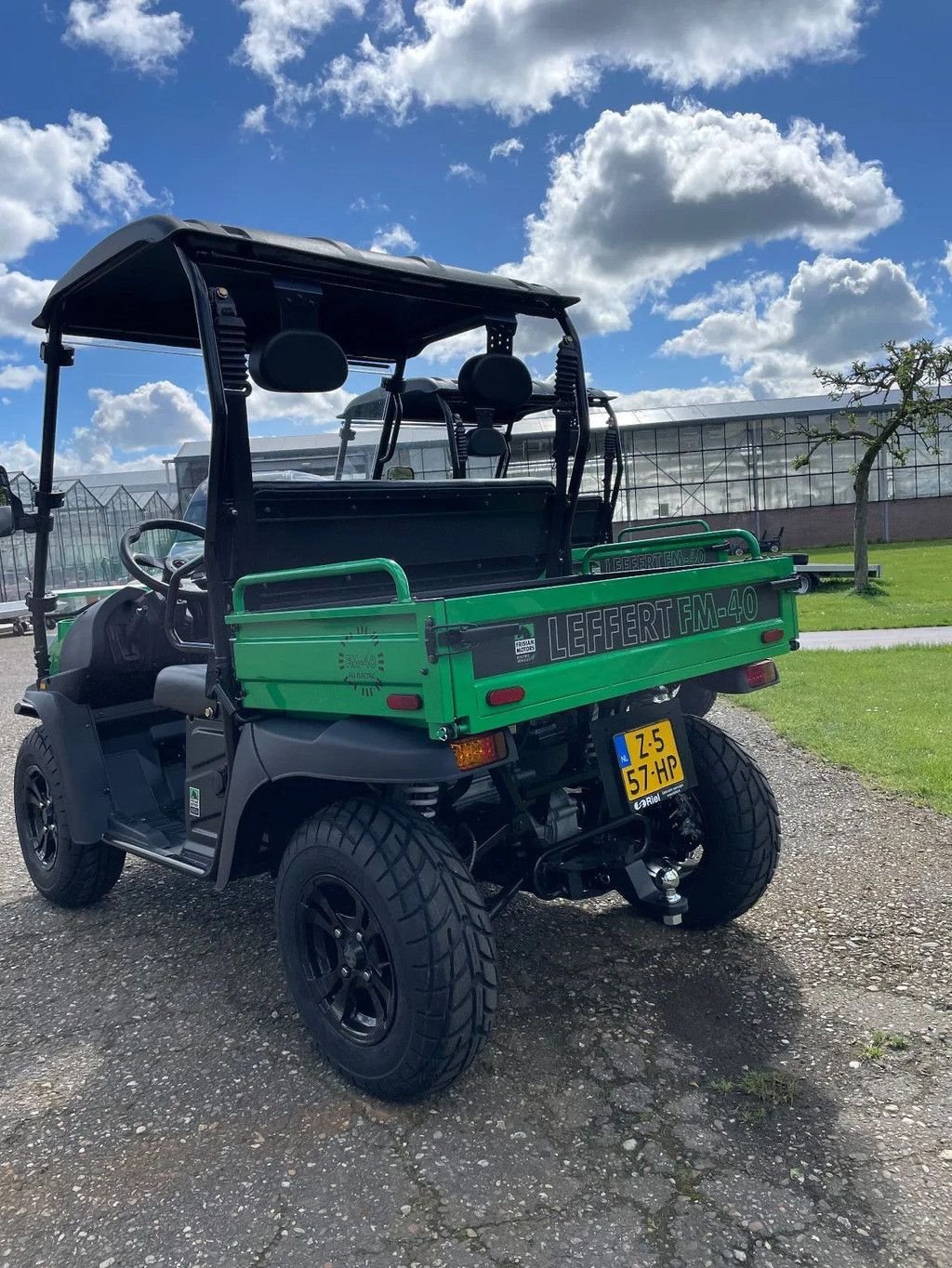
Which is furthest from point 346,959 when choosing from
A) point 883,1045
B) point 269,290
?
point 269,290

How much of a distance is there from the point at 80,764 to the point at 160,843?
0.60m

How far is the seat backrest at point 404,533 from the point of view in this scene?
10.6 feet

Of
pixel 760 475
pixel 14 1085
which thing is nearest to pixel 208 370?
pixel 14 1085

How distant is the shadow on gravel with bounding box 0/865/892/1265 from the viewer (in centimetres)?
224

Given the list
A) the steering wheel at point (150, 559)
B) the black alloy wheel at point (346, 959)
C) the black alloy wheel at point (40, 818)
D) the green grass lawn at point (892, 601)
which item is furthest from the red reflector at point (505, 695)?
the green grass lawn at point (892, 601)

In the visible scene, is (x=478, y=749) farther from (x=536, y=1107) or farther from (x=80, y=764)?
(x=80, y=764)

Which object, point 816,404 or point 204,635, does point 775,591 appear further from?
point 816,404

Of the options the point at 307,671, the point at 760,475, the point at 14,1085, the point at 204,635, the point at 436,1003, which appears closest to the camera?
the point at 436,1003

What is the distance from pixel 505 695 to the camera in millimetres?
2439

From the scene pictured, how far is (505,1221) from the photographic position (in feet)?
7.23

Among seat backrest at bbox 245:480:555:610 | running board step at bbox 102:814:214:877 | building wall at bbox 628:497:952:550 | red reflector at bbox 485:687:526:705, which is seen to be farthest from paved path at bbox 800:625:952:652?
building wall at bbox 628:497:952:550

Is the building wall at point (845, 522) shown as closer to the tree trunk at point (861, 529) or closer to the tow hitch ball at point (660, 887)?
the tree trunk at point (861, 529)

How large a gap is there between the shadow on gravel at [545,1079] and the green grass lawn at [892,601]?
10.4 meters

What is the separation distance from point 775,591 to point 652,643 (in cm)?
76
